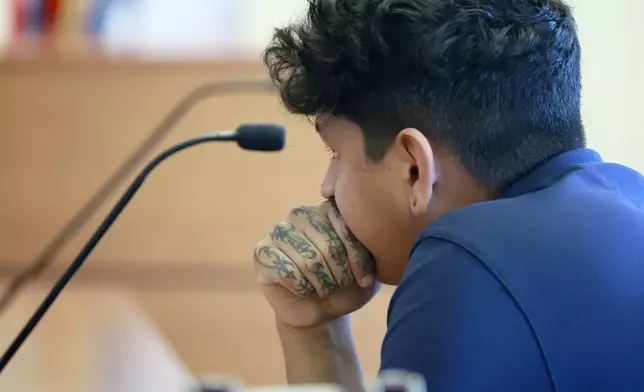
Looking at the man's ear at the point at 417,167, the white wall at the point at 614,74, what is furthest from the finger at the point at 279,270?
the white wall at the point at 614,74

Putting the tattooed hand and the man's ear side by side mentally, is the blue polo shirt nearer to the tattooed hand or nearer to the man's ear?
the man's ear

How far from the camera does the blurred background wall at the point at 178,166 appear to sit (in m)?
2.02

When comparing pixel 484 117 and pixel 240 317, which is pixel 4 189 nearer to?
pixel 240 317

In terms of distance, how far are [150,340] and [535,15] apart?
3.39 feet

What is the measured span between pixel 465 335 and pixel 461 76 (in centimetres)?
30

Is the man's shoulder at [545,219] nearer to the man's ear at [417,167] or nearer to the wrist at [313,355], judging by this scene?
the man's ear at [417,167]

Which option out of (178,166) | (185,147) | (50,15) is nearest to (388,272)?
(185,147)

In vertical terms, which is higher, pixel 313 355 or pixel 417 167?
pixel 417 167

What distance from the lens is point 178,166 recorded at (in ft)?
6.71

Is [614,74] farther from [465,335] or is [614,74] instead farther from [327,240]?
[465,335]

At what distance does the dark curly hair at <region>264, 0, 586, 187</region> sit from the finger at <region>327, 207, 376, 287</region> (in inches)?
4.7

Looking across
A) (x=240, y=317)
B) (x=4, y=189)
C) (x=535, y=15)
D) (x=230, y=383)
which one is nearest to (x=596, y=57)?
(x=240, y=317)

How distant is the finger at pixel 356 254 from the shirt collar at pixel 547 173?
19 cm

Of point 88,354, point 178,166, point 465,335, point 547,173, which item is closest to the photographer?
point 465,335
